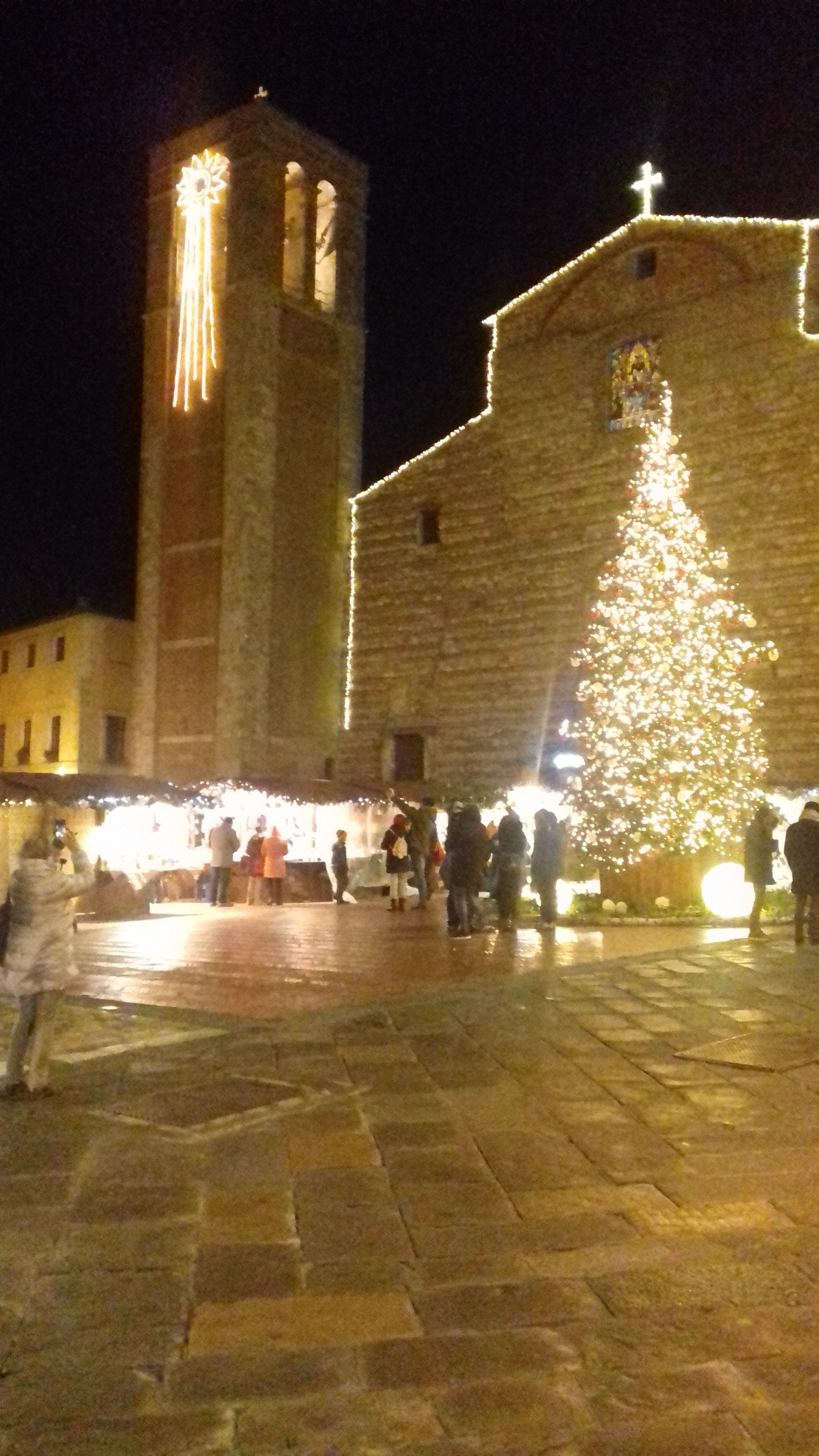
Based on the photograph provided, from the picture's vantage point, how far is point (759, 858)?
12.5 meters

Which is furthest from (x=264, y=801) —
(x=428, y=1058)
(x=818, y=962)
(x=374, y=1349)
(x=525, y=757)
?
(x=374, y=1349)

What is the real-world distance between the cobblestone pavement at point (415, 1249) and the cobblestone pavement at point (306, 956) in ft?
6.36

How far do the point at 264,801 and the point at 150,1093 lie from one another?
1594cm

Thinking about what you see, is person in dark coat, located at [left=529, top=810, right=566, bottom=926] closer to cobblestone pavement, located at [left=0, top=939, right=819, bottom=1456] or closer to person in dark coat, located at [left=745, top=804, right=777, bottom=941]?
person in dark coat, located at [left=745, top=804, right=777, bottom=941]

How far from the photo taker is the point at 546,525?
24062mm

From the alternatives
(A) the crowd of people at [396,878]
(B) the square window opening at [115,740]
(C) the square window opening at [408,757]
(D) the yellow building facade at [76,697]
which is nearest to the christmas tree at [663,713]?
(A) the crowd of people at [396,878]

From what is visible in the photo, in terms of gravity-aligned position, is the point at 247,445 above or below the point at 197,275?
below

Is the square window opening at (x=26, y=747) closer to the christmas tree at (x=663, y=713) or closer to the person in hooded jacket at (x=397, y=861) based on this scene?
the person in hooded jacket at (x=397, y=861)

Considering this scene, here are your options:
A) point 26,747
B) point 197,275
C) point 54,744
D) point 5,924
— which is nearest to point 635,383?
point 197,275

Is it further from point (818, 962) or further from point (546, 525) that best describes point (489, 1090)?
point (546, 525)

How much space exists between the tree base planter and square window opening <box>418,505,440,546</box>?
1193 centimetres

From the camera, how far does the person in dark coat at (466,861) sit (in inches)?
502

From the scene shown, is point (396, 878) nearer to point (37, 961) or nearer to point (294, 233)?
point (37, 961)

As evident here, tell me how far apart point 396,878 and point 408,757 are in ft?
29.2
